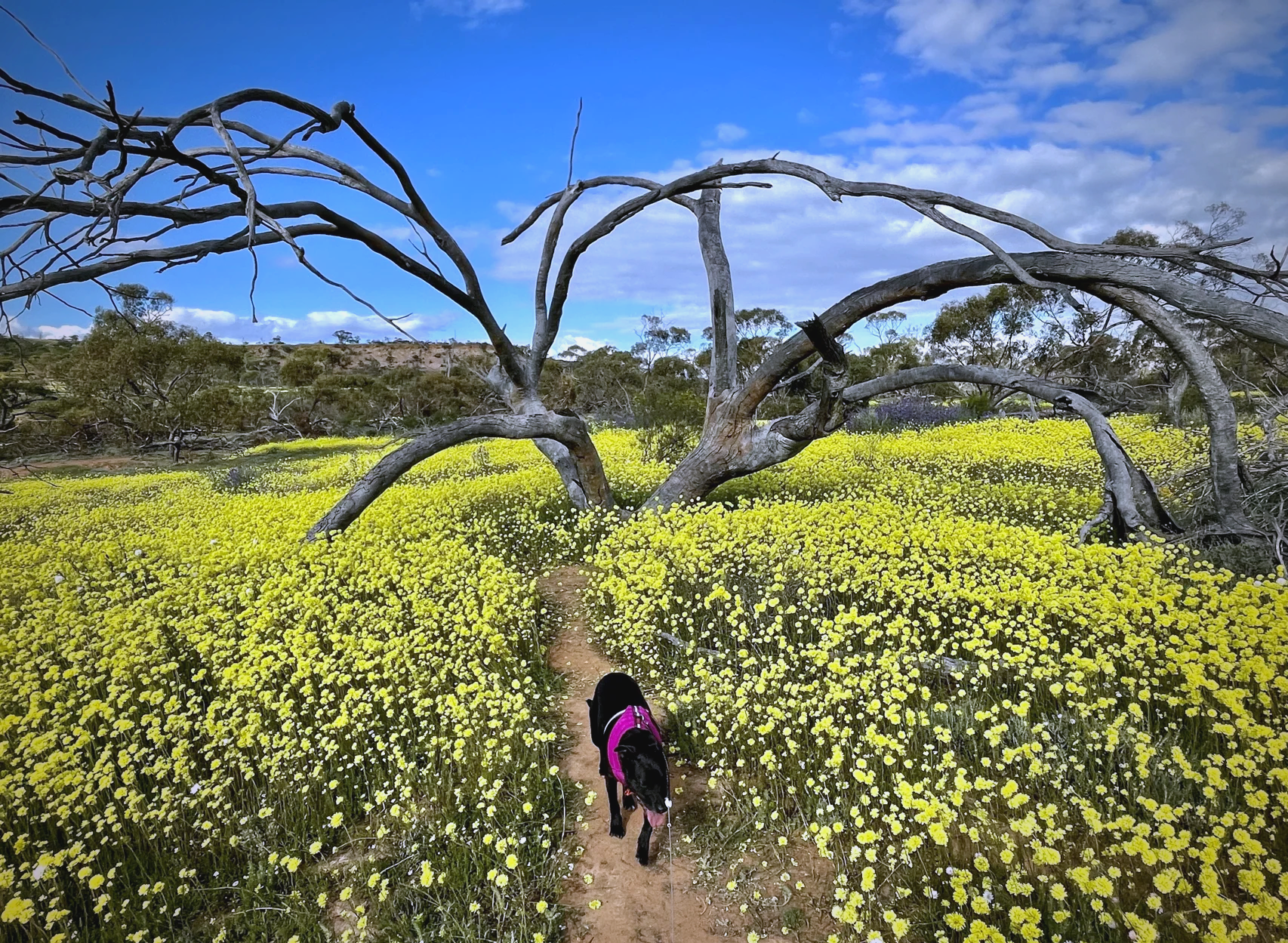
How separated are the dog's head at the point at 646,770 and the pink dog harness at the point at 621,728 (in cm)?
5

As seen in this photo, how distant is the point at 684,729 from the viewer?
3979 mm

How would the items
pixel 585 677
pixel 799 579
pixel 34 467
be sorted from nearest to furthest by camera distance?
pixel 585 677
pixel 799 579
pixel 34 467

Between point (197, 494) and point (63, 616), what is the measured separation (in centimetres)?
992

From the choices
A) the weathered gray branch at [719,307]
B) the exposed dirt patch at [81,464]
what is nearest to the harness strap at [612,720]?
the weathered gray branch at [719,307]

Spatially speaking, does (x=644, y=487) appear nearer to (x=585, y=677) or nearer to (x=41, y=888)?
(x=585, y=677)

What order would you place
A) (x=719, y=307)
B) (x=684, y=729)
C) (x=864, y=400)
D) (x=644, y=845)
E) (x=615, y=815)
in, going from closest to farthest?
(x=644, y=845) → (x=615, y=815) → (x=684, y=729) → (x=864, y=400) → (x=719, y=307)

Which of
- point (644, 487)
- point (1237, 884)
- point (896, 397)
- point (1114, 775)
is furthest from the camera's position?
point (896, 397)

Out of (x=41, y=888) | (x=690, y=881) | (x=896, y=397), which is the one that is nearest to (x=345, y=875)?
(x=41, y=888)

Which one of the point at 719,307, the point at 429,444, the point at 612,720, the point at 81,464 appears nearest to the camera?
the point at 612,720

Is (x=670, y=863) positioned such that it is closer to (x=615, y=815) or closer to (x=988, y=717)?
(x=615, y=815)

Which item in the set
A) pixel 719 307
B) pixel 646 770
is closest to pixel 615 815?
pixel 646 770

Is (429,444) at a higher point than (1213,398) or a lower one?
lower

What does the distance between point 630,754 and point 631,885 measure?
0.62m

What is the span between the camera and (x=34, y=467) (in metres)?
21.7
